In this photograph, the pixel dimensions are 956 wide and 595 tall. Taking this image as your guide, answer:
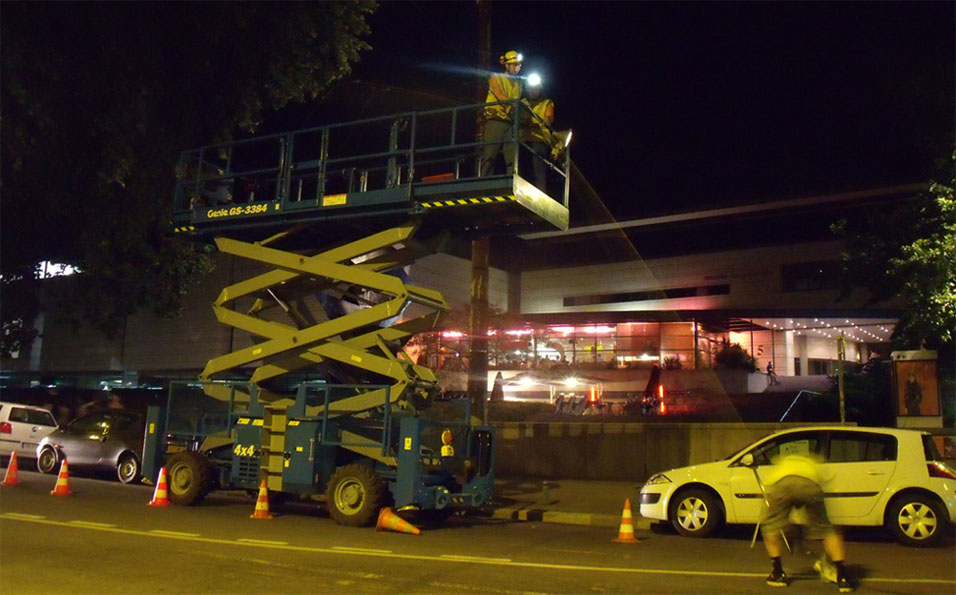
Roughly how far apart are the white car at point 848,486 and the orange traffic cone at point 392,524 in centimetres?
339

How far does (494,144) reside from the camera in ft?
35.2

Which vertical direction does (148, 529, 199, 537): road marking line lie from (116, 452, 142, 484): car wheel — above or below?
below

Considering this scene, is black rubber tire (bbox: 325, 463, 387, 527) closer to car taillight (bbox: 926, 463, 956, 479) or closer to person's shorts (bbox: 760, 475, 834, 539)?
person's shorts (bbox: 760, 475, 834, 539)

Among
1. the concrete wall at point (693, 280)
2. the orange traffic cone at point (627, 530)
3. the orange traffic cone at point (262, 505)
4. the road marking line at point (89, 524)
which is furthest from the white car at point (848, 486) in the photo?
the concrete wall at point (693, 280)

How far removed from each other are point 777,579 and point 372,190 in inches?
291

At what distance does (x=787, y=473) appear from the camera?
746 centimetres

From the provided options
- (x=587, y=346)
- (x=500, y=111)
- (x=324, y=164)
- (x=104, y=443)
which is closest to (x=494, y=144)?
(x=500, y=111)

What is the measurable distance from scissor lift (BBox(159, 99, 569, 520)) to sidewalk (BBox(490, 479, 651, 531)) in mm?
2941

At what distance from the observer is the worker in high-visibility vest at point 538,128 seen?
11227mm

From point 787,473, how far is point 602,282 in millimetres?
34414

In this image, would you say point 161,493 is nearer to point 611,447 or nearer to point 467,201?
point 467,201

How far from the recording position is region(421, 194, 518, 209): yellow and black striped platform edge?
10466mm

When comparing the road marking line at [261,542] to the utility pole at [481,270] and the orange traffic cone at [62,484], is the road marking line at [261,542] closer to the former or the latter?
the utility pole at [481,270]

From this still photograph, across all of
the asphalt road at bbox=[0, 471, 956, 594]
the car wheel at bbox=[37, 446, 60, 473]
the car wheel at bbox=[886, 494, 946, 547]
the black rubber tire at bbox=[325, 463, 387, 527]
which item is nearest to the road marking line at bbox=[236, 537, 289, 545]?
the asphalt road at bbox=[0, 471, 956, 594]
